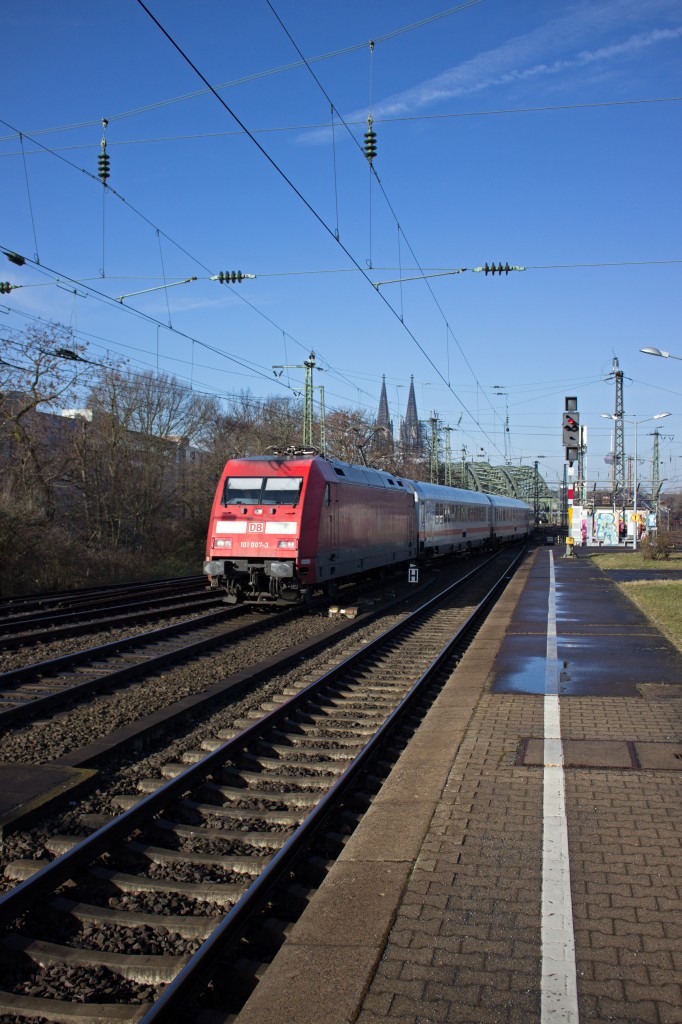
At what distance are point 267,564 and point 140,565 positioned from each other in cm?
1352

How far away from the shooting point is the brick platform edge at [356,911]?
323 cm

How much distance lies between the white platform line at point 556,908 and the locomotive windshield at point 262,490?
9.55 meters

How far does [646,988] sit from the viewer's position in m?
3.23

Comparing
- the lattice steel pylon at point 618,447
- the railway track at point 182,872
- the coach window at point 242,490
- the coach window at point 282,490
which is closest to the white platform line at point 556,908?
the railway track at point 182,872

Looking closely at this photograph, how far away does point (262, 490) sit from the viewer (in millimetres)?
16125

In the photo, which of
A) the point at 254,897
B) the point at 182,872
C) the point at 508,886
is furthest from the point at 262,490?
the point at 508,886

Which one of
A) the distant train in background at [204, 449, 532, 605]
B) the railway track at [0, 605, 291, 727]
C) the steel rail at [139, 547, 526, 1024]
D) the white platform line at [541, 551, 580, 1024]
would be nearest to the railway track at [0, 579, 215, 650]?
the railway track at [0, 605, 291, 727]

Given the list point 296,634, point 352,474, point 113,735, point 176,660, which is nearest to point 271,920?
point 113,735

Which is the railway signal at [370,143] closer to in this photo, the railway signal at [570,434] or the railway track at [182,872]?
the railway track at [182,872]

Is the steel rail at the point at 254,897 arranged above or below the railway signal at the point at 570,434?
below

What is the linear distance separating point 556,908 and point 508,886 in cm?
32

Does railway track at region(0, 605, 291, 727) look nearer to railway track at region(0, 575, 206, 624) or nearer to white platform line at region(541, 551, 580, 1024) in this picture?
railway track at region(0, 575, 206, 624)

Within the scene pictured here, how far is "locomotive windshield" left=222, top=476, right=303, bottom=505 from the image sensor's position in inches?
624

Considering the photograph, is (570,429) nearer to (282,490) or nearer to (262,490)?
(282,490)
